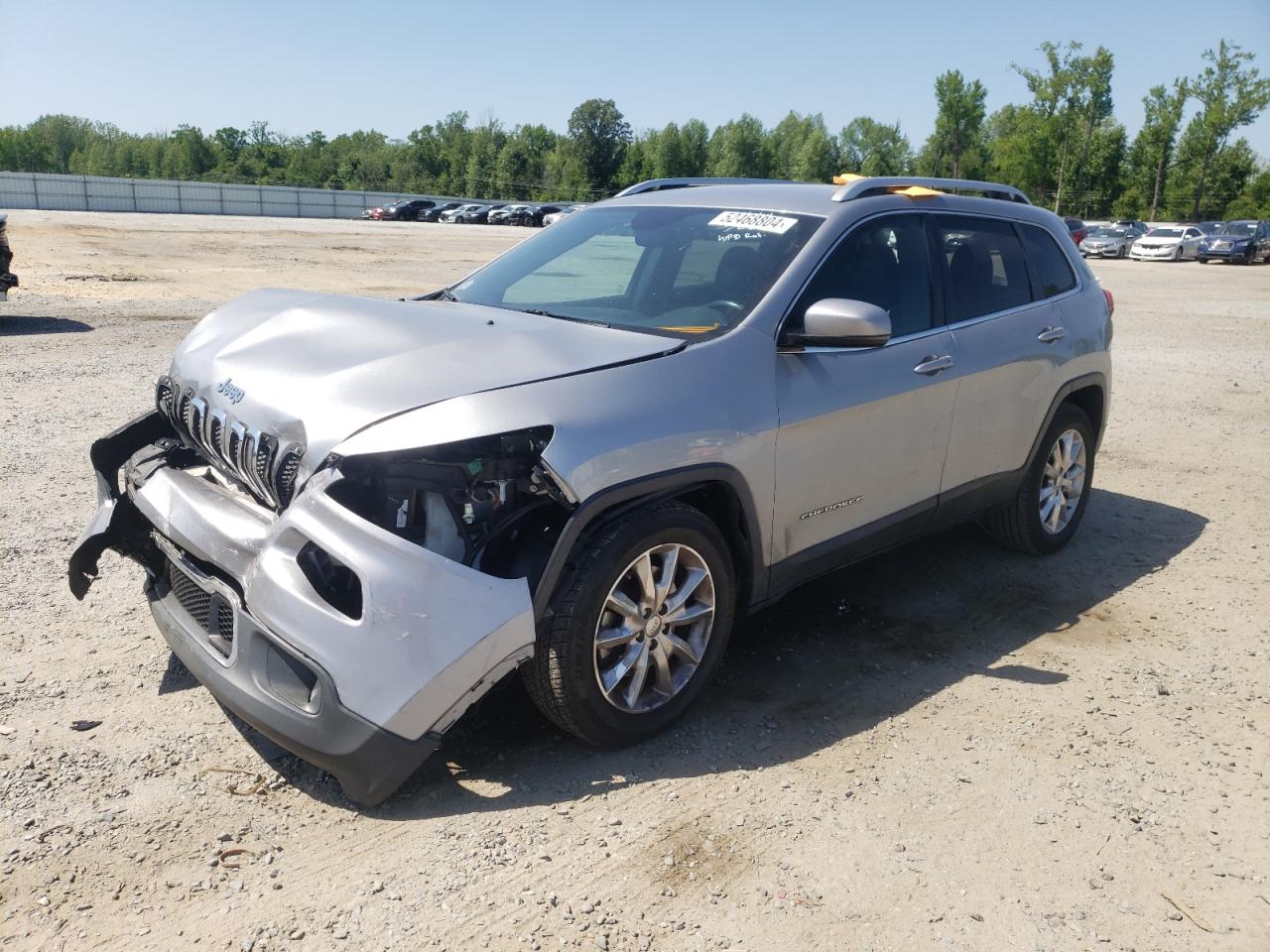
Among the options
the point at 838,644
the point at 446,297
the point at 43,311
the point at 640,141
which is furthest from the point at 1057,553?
the point at 640,141

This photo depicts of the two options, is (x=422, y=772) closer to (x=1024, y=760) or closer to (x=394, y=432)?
(x=394, y=432)

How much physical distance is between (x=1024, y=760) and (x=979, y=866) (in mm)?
707

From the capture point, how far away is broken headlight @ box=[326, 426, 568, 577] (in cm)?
301

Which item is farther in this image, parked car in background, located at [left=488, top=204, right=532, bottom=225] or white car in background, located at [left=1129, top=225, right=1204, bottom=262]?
parked car in background, located at [left=488, top=204, right=532, bottom=225]

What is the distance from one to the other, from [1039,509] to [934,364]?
154cm

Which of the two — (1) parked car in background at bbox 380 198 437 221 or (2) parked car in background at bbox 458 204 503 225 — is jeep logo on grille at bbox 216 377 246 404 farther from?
(1) parked car in background at bbox 380 198 437 221

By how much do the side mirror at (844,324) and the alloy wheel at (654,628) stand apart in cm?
92

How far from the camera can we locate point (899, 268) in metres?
4.42

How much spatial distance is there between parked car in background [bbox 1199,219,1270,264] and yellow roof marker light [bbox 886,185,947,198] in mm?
42126

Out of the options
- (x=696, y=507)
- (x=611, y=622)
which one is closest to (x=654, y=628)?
(x=611, y=622)

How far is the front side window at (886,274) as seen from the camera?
4.04 m

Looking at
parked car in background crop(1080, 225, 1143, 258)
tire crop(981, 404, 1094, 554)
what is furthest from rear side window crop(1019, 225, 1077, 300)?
parked car in background crop(1080, 225, 1143, 258)

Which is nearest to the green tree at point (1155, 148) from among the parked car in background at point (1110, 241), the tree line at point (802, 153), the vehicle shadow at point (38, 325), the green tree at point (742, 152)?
the tree line at point (802, 153)

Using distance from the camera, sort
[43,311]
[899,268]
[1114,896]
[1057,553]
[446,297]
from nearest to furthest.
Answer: [1114,896], [899,268], [446,297], [1057,553], [43,311]
